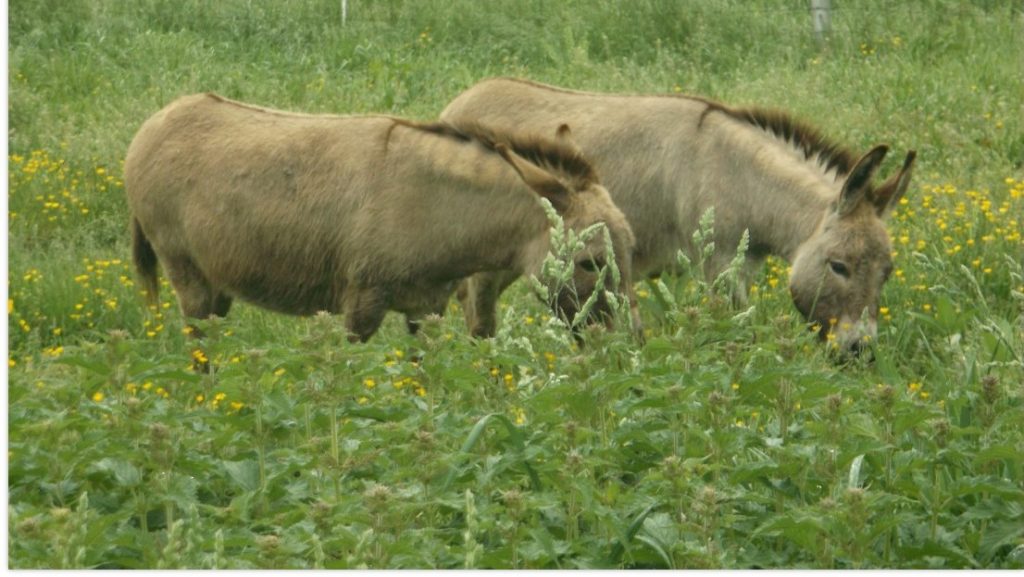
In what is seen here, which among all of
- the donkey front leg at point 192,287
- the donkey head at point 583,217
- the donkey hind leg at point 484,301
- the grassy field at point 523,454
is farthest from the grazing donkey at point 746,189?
the donkey front leg at point 192,287

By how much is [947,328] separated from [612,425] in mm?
1425

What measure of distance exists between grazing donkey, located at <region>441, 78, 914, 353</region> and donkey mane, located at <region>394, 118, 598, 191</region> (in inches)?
27.6

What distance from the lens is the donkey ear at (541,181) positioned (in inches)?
269

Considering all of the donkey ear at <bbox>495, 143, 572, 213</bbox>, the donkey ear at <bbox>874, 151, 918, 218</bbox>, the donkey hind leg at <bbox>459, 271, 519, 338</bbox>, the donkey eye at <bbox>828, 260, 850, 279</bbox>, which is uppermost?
the donkey ear at <bbox>495, 143, 572, 213</bbox>

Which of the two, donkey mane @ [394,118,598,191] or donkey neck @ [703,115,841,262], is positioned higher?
donkey mane @ [394,118,598,191]

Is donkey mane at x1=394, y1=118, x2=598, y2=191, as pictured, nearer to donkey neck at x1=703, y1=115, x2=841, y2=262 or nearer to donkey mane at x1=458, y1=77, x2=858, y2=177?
donkey neck at x1=703, y1=115, x2=841, y2=262

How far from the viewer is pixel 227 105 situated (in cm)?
786

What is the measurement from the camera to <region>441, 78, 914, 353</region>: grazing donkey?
7.43 m

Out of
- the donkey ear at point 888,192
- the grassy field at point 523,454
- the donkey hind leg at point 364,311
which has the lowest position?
the donkey hind leg at point 364,311

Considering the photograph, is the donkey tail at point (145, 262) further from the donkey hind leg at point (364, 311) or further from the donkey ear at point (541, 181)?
the donkey ear at point (541, 181)

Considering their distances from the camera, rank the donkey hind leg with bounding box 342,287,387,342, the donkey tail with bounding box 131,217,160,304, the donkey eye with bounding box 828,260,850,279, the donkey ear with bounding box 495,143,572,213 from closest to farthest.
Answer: the donkey ear with bounding box 495,143,572,213, the donkey hind leg with bounding box 342,287,387,342, the donkey eye with bounding box 828,260,850,279, the donkey tail with bounding box 131,217,160,304

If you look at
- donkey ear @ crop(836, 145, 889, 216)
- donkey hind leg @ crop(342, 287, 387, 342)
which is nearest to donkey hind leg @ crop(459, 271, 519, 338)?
donkey hind leg @ crop(342, 287, 387, 342)

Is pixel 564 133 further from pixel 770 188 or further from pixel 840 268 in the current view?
pixel 840 268

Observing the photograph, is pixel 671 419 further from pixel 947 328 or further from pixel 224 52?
pixel 224 52
